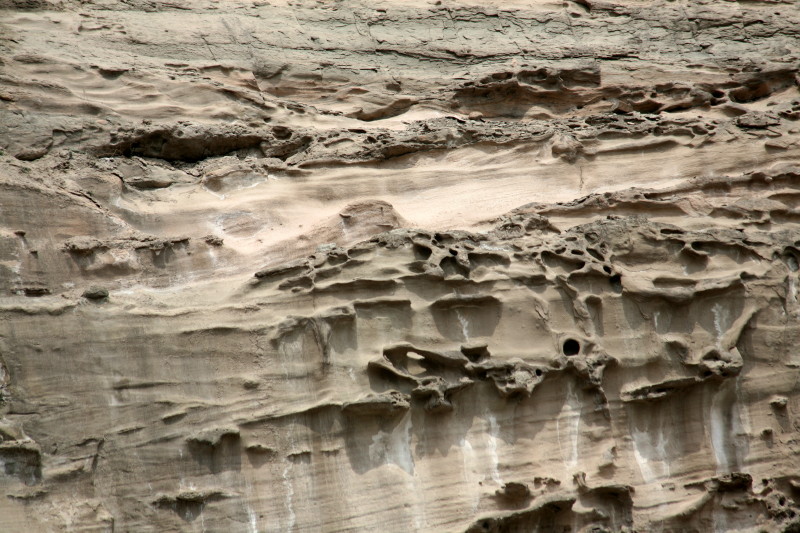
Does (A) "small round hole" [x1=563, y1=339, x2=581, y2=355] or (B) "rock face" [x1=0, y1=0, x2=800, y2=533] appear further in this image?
(A) "small round hole" [x1=563, y1=339, x2=581, y2=355]

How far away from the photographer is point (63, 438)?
21.1 feet

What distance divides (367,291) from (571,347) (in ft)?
5.56

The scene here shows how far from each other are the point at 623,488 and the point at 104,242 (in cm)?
443

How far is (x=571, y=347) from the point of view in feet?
24.0

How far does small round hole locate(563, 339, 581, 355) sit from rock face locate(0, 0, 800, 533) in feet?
0.05

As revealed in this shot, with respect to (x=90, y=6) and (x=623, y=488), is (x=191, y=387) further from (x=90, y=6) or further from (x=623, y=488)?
(x=90, y=6)

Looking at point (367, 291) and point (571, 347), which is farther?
point (571, 347)

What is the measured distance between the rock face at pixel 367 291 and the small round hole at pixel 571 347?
2 centimetres

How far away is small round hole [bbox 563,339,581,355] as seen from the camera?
731 cm

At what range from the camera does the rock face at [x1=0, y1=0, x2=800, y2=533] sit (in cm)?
661

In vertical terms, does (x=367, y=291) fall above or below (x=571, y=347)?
above

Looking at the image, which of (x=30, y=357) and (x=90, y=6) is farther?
(x=90, y=6)

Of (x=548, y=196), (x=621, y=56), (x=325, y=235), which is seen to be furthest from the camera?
(x=621, y=56)

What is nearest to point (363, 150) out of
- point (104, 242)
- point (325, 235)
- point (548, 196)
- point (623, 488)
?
point (325, 235)
